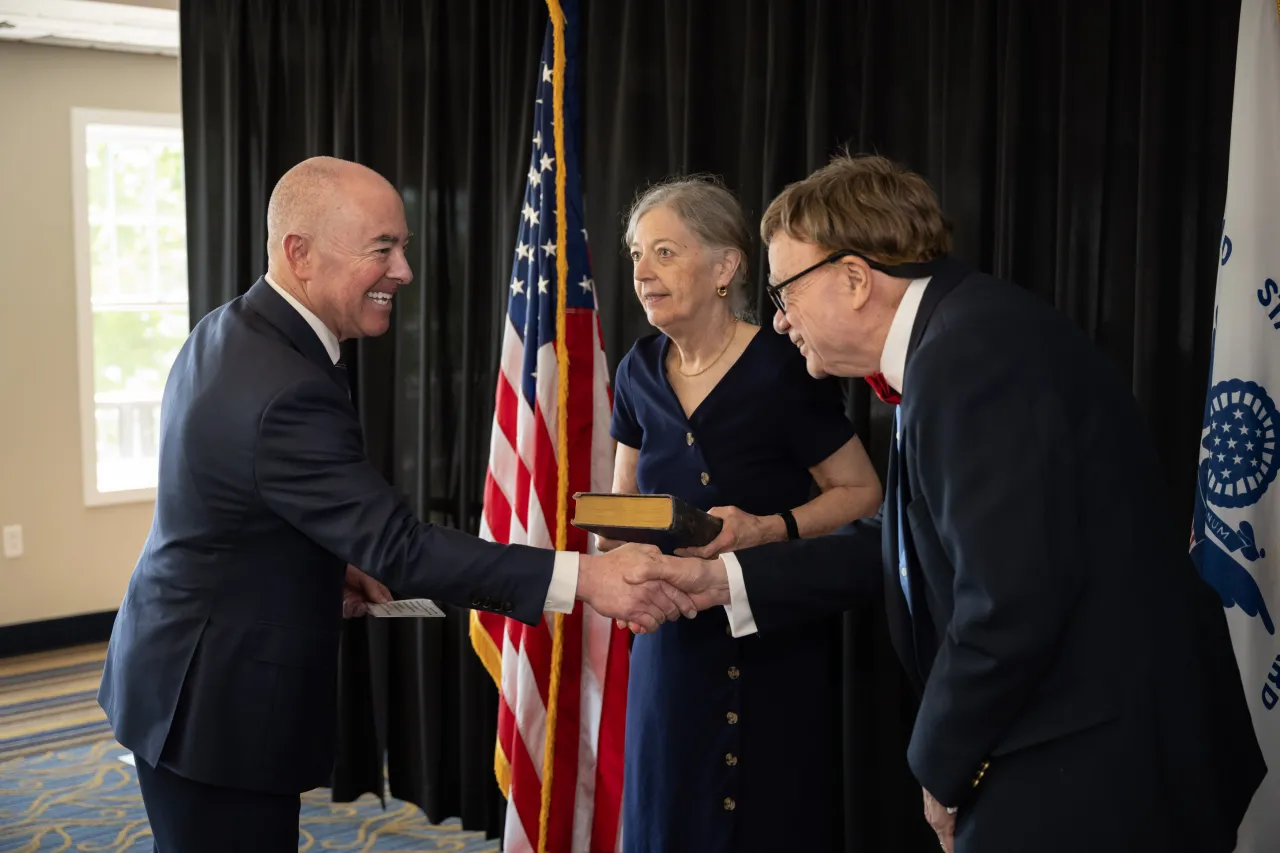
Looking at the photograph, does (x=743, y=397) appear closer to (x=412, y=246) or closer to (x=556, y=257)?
(x=556, y=257)

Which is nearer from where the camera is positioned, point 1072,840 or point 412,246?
point 1072,840

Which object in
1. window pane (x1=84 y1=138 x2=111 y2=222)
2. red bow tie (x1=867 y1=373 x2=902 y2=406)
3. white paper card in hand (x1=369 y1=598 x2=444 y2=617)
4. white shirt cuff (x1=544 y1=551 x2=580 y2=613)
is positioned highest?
window pane (x1=84 y1=138 x2=111 y2=222)

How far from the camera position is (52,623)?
590cm

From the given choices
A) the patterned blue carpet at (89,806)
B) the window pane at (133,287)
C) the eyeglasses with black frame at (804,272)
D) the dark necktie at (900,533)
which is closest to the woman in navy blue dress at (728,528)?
the eyeglasses with black frame at (804,272)

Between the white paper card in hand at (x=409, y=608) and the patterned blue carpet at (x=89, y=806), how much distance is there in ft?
5.32

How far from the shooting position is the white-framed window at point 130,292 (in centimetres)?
→ 612

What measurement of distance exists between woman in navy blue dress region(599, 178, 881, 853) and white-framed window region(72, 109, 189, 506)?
4412 millimetres

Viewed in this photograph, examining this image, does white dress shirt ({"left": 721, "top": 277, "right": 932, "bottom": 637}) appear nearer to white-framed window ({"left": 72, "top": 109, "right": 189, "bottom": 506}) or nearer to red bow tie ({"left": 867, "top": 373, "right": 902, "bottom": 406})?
red bow tie ({"left": 867, "top": 373, "right": 902, "bottom": 406})

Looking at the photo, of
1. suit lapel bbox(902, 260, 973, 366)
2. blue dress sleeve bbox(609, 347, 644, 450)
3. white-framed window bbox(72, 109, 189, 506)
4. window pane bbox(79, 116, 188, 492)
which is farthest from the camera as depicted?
window pane bbox(79, 116, 188, 492)

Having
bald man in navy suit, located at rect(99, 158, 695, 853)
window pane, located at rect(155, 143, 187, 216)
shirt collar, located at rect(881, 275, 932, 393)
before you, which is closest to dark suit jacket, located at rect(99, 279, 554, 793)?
bald man in navy suit, located at rect(99, 158, 695, 853)

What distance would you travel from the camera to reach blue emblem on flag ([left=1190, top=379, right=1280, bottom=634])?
2150mm

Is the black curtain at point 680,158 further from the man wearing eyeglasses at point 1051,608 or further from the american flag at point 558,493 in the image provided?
the man wearing eyeglasses at point 1051,608

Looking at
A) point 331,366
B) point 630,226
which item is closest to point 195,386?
point 331,366

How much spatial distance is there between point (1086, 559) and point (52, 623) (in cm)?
569
